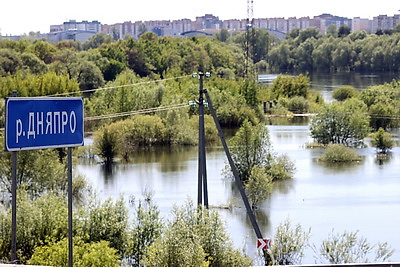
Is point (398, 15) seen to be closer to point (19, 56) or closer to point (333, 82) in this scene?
point (333, 82)

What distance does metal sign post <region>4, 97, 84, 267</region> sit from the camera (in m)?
4.96

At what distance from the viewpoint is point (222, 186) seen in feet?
66.8

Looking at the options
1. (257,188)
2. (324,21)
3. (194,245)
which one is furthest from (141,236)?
(324,21)

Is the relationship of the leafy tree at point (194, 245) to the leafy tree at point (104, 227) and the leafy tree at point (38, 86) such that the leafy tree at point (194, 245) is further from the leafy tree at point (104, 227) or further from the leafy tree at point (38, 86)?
the leafy tree at point (38, 86)

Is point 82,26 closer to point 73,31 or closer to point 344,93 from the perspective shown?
point 73,31

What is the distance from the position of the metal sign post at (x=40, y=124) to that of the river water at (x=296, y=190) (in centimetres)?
729

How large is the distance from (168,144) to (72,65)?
14480mm

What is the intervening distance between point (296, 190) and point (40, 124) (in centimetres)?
1544

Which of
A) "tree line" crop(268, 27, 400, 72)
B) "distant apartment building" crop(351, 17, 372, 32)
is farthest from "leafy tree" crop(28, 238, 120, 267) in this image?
"distant apartment building" crop(351, 17, 372, 32)

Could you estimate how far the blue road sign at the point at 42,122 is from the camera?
496 cm

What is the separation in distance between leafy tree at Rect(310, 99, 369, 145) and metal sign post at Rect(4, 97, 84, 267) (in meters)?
23.1

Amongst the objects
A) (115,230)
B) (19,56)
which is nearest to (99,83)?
(19,56)

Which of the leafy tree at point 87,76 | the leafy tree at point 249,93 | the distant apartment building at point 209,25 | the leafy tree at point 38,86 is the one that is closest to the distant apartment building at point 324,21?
the distant apartment building at point 209,25

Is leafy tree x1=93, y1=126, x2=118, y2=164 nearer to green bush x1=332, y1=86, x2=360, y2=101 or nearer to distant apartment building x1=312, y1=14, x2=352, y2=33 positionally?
green bush x1=332, y1=86, x2=360, y2=101
